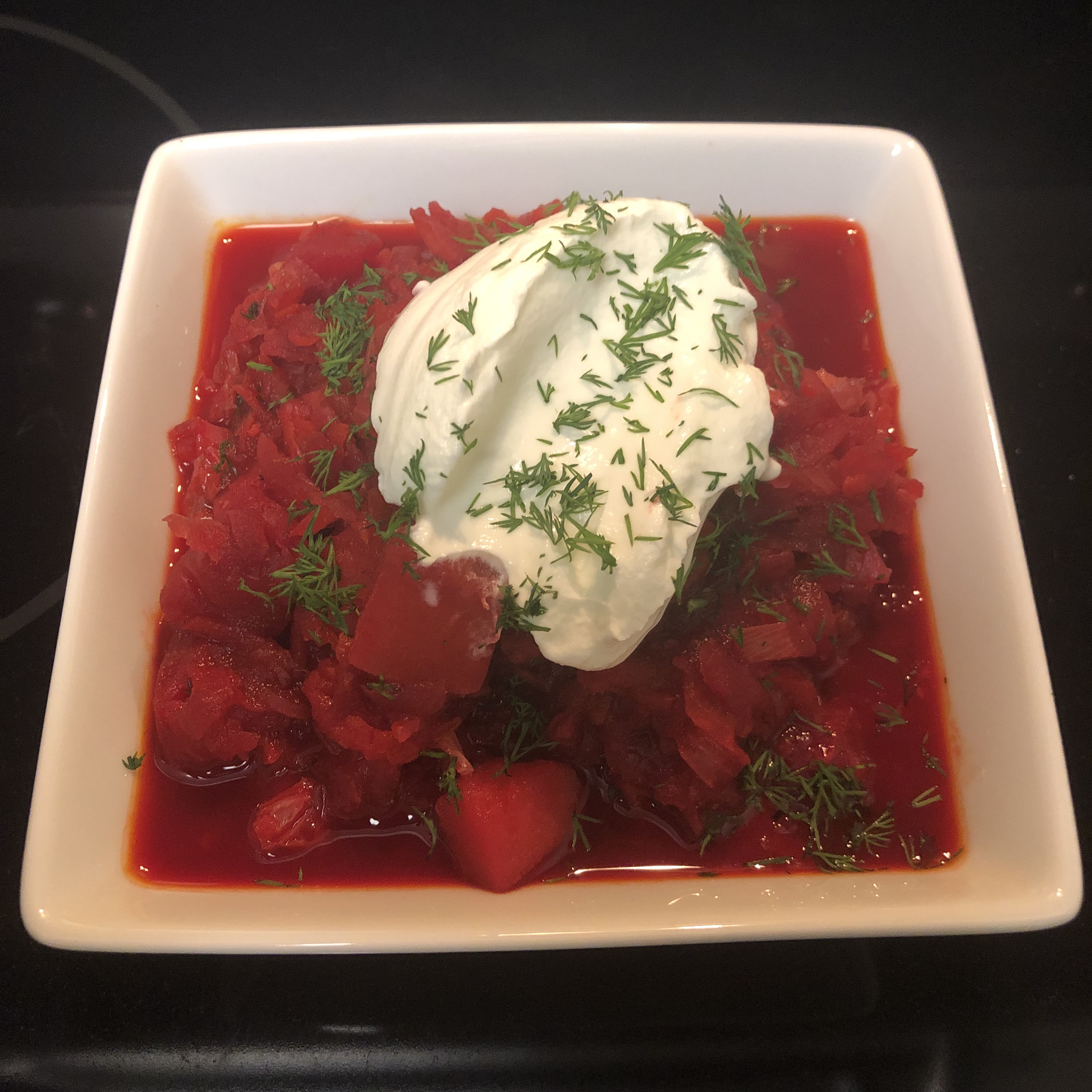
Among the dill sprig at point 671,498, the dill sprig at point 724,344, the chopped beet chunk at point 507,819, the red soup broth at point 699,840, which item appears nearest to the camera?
the dill sprig at point 671,498

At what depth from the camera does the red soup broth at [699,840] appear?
229 cm

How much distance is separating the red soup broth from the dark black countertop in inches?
12.4

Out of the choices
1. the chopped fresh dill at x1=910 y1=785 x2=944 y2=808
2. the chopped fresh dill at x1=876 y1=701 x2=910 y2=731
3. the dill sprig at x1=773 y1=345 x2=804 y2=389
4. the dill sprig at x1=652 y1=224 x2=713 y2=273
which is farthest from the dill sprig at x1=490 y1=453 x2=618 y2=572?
the chopped fresh dill at x1=910 y1=785 x2=944 y2=808

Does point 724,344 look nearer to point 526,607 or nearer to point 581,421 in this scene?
point 581,421

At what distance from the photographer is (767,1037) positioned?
234 cm

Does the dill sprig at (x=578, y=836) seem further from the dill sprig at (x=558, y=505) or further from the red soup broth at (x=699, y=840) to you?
the dill sprig at (x=558, y=505)

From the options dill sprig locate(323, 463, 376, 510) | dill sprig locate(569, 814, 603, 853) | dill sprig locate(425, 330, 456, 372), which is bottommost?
dill sprig locate(569, 814, 603, 853)

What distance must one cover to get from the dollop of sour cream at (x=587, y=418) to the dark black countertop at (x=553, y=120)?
3.96ft

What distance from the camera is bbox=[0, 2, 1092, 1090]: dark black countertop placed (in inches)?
91.2

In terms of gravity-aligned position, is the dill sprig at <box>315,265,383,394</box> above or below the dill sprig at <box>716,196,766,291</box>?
below

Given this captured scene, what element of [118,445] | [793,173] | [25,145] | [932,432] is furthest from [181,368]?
[932,432]

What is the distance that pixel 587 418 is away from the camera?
1.95 metres

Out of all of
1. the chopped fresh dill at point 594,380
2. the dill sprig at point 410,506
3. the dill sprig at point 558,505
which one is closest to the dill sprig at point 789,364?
the chopped fresh dill at point 594,380

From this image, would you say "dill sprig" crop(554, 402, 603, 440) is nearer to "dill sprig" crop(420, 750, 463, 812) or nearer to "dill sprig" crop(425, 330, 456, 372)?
"dill sprig" crop(425, 330, 456, 372)
